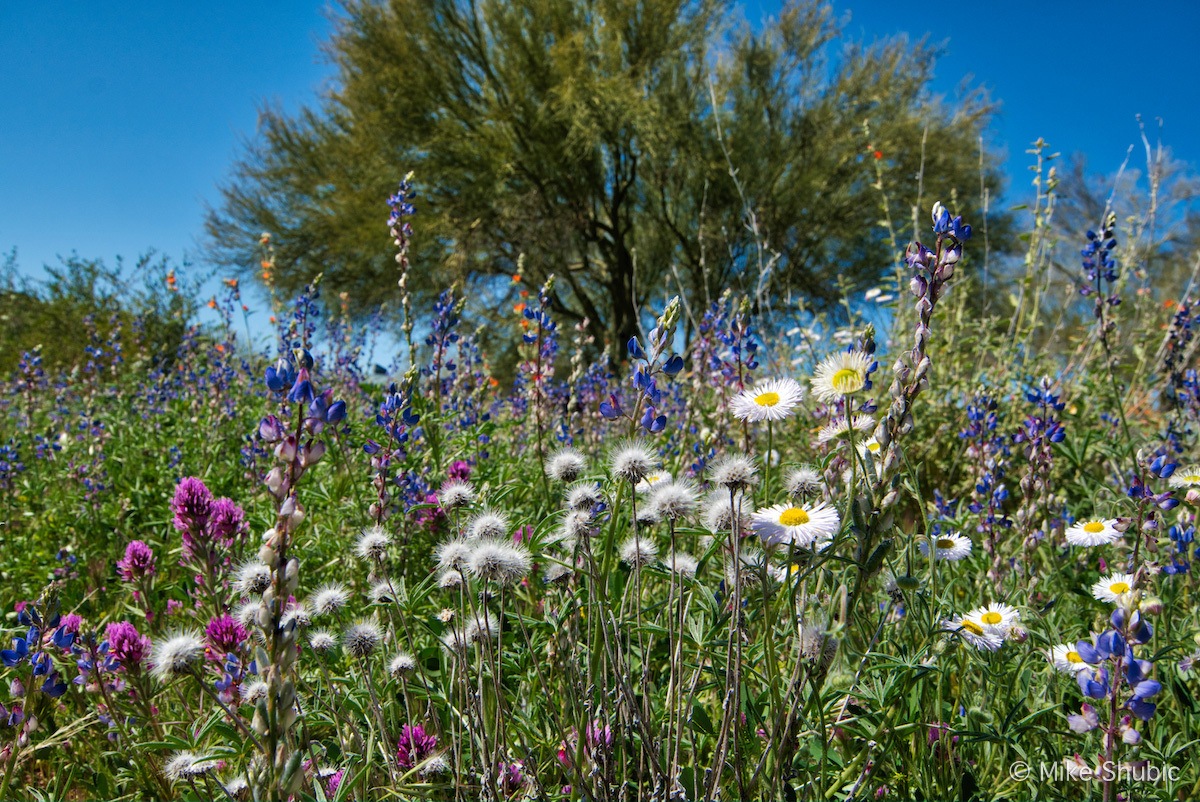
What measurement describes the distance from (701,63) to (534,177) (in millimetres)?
4892

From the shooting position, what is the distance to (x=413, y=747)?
1478 millimetres

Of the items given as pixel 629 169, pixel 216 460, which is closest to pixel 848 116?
pixel 629 169

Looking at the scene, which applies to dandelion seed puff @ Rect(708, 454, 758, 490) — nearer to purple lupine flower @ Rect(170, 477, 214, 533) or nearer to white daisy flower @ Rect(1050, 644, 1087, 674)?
white daisy flower @ Rect(1050, 644, 1087, 674)

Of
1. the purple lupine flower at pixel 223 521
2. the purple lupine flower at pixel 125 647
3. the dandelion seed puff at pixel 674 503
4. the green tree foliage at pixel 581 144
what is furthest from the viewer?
the green tree foliage at pixel 581 144

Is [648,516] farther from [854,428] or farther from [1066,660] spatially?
[1066,660]

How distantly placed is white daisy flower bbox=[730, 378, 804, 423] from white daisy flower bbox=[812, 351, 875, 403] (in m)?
0.04

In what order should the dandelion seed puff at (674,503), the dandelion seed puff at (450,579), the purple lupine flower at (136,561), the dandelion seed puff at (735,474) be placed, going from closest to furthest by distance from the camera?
the dandelion seed puff at (735,474), the dandelion seed puff at (674,503), the dandelion seed puff at (450,579), the purple lupine flower at (136,561)

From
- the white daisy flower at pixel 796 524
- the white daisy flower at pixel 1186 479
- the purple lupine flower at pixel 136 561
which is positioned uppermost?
the white daisy flower at pixel 1186 479

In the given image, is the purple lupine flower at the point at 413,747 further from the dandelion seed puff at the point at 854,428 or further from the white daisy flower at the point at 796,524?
the dandelion seed puff at the point at 854,428

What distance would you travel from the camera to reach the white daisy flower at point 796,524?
1098mm

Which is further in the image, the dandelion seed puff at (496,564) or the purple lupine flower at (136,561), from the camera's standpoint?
the purple lupine flower at (136,561)

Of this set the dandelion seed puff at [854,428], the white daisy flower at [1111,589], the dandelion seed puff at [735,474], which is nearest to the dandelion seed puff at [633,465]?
the dandelion seed puff at [735,474]

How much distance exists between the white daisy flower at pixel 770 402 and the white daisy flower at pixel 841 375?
0.13 feet

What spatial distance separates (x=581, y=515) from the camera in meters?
1.21
